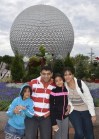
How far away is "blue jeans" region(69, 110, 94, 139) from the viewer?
584 cm

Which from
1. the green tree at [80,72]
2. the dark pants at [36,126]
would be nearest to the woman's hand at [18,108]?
the dark pants at [36,126]

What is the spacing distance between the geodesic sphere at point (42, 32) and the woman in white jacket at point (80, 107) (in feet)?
165

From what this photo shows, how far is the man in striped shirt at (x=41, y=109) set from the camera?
18.3ft

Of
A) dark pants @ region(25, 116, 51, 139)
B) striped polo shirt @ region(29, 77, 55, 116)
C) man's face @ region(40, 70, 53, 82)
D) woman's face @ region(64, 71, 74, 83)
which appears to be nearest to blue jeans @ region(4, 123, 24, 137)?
dark pants @ region(25, 116, 51, 139)

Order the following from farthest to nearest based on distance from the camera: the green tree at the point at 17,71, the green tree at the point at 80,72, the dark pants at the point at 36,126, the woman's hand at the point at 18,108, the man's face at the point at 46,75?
the green tree at the point at 80,72 < the green tree at the point at 17,71 < the man's face at the point at 46,75 < the dark pants at the point at 36,126 < the woman's hand at the point at 18,108

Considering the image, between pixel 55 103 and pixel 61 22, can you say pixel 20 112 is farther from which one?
pixel 61 22

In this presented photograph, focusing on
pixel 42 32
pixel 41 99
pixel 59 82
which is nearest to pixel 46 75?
pixel 59 82

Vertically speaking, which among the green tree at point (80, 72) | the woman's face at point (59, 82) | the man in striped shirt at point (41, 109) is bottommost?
the man in striped shirt at point (41, 109)

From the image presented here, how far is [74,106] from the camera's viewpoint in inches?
233

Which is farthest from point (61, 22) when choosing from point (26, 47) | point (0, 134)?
point (0, 134)

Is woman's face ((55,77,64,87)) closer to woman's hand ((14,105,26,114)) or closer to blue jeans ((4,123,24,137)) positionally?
woman's hand ((14,105,26,114))

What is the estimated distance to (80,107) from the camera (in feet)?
19.4

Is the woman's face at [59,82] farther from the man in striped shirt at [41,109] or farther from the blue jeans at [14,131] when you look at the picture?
the blue jeans at [14,131]

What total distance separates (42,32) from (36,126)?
52674mm
